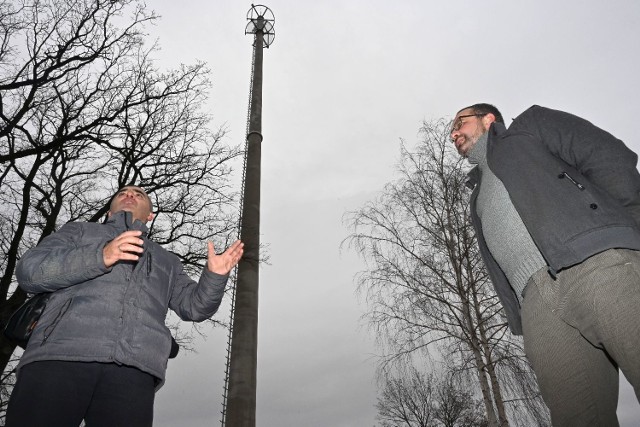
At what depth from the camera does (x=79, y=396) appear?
1648 mm

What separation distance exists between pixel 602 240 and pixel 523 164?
21.3 inches

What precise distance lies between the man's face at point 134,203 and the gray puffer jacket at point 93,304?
22cm

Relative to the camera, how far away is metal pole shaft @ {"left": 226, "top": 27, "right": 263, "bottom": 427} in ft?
11.1

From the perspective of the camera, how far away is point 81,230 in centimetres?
219

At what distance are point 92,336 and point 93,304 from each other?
17 centimetres

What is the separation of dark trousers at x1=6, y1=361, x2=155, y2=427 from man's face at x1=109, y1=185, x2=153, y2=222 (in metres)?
1.01

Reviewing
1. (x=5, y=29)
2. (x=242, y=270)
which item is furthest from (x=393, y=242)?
(x=5, y=29)

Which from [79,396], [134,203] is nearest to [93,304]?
[79,396]

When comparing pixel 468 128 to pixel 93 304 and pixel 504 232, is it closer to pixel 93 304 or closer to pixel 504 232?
pixel 504 232

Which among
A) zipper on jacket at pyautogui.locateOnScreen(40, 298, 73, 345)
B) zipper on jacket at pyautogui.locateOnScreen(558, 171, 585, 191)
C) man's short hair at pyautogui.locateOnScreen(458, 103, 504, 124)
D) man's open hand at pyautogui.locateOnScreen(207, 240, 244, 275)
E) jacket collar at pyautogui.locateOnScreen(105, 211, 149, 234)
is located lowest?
zipper on jacket at pyautogui.locateOnScreen(40, 298, 73, 345)

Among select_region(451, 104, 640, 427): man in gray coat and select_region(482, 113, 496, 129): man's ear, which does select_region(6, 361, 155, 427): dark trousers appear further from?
select_region(482, 113, 496, 129): man's ear

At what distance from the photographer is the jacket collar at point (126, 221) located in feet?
7.44

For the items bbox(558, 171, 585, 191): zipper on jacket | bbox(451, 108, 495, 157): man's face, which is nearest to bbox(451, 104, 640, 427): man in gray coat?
bbox(558, 171, 585, 191): zipper on jacket

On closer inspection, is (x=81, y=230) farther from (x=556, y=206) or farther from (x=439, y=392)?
(x=439, y=392)
